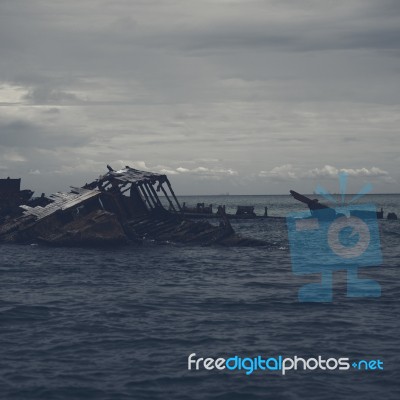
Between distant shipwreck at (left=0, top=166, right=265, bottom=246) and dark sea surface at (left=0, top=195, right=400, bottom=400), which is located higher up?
distant shipwreck at (left=0, top=166, right=265, bottom=246)

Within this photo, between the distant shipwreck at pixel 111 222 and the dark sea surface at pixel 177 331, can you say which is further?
the distant shipwreck at pixel 111 222

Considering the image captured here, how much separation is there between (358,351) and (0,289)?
1302cm

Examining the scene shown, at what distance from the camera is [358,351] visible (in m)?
12.3

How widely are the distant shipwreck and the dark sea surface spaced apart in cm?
748

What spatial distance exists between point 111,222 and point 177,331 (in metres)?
19.5

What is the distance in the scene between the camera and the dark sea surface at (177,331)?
10320 millimetres

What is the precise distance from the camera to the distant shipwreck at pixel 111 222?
108 feet

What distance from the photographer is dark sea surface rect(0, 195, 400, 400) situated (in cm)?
1032

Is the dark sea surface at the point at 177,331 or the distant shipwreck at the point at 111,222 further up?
the distant shipwreck at the point at 111,222

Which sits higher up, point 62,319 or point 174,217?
point 174,217

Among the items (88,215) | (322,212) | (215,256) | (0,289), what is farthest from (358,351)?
(322,212)

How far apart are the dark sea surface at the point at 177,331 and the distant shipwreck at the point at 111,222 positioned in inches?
294

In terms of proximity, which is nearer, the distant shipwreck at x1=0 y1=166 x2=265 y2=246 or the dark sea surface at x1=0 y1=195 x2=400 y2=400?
the dark sea surface at x1=0 y1=195 x2=400 y2=400

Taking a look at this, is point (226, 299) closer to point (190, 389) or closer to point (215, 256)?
point (190, 389)
